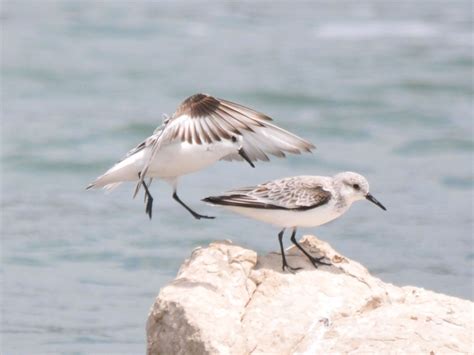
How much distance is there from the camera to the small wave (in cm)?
2433

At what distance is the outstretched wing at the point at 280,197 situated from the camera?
820 centimetres

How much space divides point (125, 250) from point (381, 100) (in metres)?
8.55

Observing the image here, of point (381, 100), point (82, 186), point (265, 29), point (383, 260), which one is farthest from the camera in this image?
point (265, 29)

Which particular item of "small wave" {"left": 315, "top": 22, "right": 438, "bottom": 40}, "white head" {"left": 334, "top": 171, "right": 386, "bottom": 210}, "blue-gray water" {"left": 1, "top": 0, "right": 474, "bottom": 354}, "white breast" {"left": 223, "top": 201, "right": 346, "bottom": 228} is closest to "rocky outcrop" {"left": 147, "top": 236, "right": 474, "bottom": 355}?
"white breast" {"left": 223, "top": 201, "right": 346, "bottom": 228}

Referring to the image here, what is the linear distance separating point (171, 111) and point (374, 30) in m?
7.32

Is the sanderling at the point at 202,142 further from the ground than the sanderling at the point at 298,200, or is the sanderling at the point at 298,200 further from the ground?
the sanderling at the point at 202,142

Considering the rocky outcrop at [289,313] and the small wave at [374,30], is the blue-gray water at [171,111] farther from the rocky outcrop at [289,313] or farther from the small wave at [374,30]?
the rocky outcrop at [289,313]

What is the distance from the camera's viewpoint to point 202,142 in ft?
27.1

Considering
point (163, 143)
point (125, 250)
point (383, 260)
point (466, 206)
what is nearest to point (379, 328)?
point (163, 143)

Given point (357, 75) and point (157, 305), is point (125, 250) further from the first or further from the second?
point (357, 75)

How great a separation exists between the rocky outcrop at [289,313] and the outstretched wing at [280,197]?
1.09ft

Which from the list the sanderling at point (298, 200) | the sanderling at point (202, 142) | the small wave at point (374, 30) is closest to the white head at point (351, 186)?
the sanderling at point (298, 200)

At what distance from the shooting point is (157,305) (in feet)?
24.8

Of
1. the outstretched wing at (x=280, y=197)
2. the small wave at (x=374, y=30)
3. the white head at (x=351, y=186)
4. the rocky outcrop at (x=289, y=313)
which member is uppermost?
the white head at (x=351, y=186)
